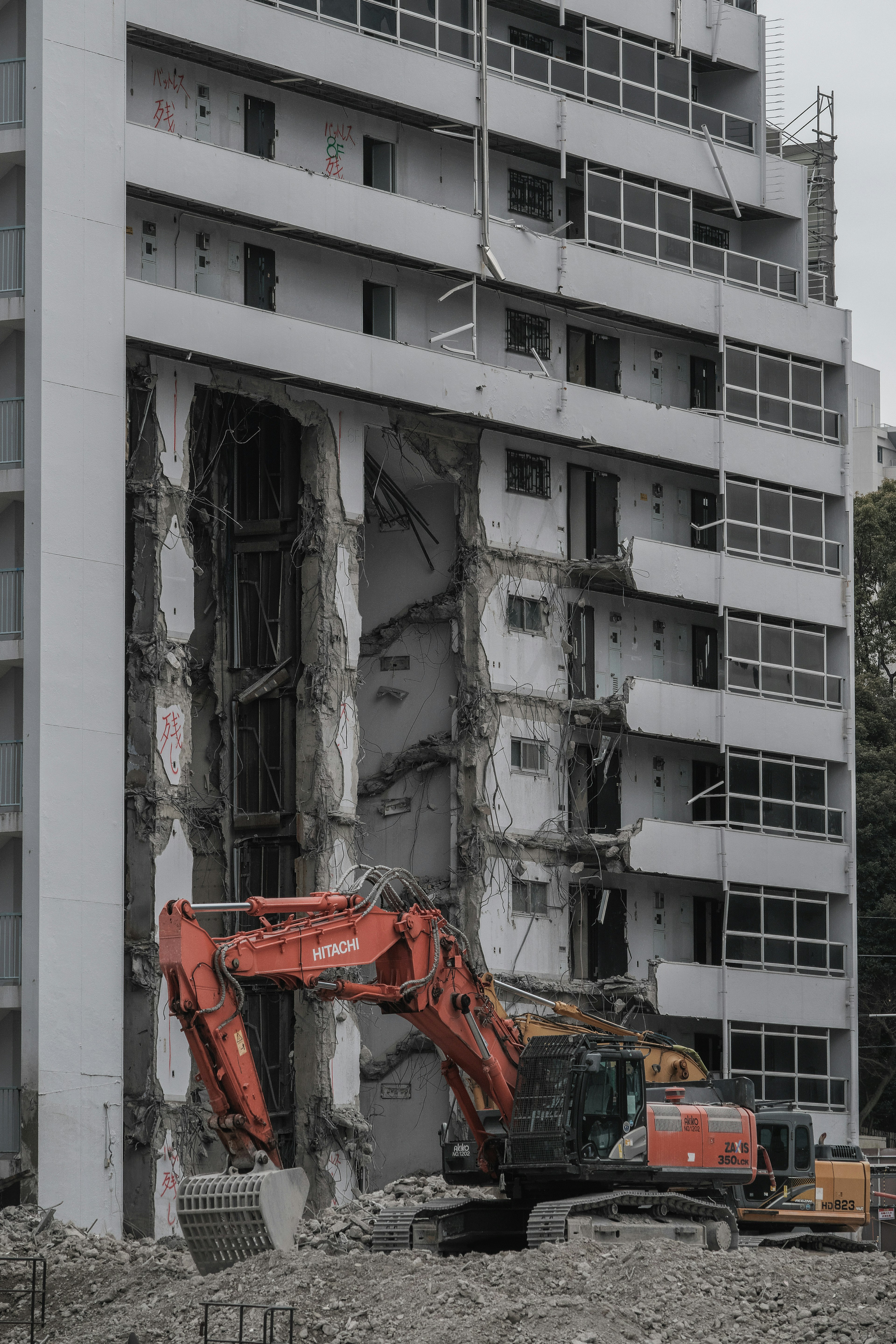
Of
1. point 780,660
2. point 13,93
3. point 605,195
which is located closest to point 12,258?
point 13,93

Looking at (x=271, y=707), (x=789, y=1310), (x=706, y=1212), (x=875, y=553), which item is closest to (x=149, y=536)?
(x=271, y=707)

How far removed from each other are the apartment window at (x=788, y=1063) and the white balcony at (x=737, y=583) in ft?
27.9

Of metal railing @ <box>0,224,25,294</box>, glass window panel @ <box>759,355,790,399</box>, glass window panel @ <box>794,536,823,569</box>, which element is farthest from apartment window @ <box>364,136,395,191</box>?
glass window panel @ <box>794,536,823,569</box>

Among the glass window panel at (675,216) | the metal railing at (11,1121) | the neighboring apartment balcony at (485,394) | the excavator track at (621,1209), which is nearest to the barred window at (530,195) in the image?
the glass window panel at (675,216)

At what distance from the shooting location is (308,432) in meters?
49.1

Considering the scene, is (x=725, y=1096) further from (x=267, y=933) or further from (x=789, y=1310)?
(x=267, y=933)

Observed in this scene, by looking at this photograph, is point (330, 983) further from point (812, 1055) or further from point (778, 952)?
point (812, 1055)

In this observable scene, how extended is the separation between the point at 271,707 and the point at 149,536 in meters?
6.75

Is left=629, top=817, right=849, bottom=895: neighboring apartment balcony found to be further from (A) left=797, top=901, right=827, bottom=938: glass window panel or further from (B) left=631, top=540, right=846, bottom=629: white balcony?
(B) left=631, top=540, right=846, bottom=629: white balcony

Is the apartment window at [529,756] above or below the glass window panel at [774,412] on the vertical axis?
below

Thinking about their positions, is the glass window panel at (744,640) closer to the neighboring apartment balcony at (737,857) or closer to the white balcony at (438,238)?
the neighboring apartment balcony at (737,857)

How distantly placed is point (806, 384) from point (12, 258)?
22.8 meters

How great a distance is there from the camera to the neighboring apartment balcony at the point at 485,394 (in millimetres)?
45438

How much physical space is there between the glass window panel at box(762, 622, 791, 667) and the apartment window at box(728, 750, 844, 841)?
2.45 metres
